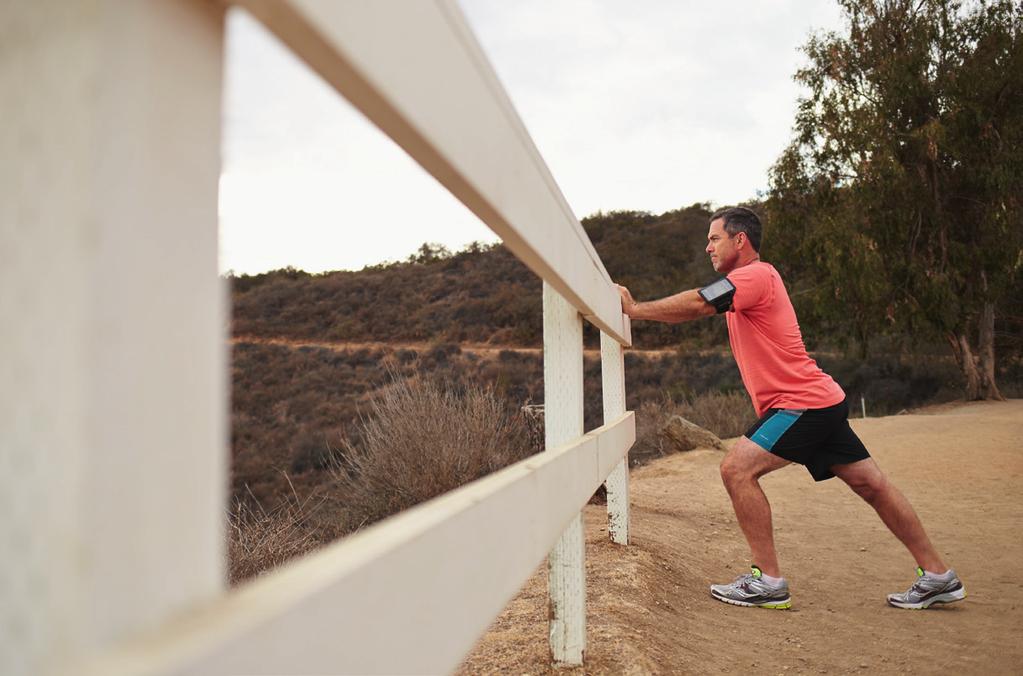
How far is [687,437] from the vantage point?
10.8 metres

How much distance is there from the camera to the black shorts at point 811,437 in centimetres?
424

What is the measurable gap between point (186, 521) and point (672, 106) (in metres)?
30.7

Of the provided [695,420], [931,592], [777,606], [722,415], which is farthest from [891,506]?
[695,420]

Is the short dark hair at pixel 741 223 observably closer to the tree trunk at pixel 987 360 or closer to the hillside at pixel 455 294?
the tree trunk at pixel 987 360

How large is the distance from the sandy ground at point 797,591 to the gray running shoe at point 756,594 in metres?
0.05

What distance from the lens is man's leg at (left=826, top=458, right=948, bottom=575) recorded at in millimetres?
4242

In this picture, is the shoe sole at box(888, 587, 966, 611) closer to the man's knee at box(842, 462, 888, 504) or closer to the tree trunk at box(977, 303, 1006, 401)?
the man's knee at box(842, 462, 888, 504)

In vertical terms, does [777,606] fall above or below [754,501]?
below

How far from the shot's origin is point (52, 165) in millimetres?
383

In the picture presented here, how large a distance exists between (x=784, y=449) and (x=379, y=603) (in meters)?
3.91

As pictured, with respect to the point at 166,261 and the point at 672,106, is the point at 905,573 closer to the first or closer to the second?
the point at 166,261

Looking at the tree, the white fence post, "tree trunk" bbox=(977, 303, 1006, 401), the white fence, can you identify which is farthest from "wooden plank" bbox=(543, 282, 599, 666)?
"tree trunk" bbox=(977, 303, 1006, 401)

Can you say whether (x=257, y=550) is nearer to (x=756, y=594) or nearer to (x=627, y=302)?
(x=627, y=302)

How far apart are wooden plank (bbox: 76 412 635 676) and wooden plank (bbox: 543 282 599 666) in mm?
1111
